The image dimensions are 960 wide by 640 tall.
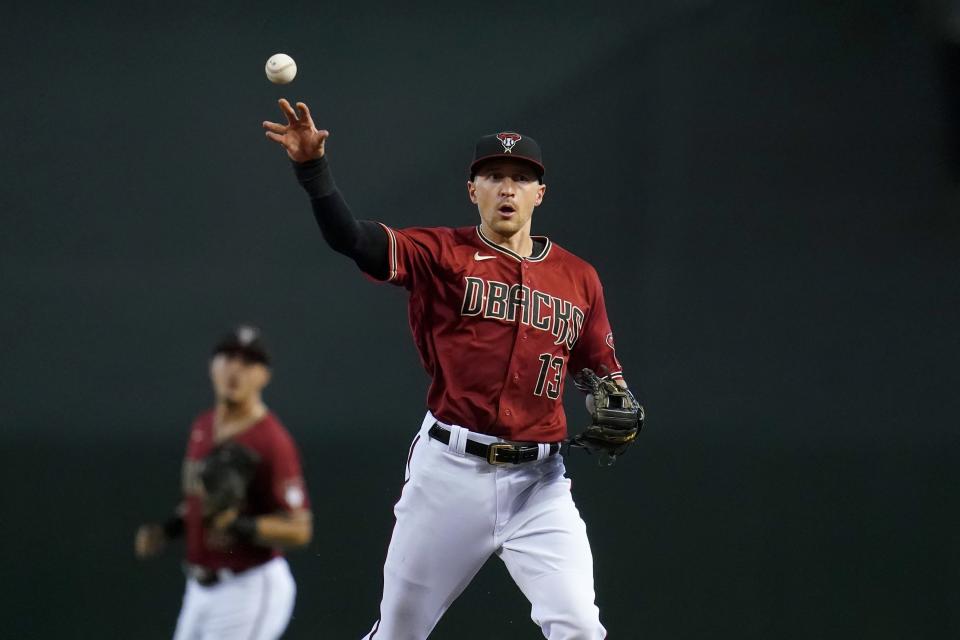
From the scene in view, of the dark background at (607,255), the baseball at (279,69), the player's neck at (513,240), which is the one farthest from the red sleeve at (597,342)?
the baseball at (279,69)

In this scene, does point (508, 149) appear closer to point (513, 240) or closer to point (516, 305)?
point (513, 240)

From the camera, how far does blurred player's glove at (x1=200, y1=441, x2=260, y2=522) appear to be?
1811mm

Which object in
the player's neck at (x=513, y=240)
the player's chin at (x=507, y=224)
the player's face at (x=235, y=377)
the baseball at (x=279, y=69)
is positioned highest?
the baseball at (x=279, y=69)

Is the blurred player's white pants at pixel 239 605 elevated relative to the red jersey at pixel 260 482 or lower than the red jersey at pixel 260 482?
lower

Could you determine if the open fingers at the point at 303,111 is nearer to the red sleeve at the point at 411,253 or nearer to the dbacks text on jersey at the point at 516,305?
the red sleeve at the point at 411,253

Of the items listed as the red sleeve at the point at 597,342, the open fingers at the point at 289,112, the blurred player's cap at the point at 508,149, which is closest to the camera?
the open fingers at the point at 289,112

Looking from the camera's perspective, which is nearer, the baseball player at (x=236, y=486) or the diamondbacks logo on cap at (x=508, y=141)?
the baseball player at (x=236, y=486)

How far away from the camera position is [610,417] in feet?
10.5

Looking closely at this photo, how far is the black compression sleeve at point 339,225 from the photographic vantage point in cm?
260

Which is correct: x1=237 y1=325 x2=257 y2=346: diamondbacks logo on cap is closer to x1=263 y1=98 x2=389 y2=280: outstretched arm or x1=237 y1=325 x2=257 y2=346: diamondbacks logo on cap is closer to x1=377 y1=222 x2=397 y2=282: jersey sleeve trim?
x1=263 y1=98 x2=389 y2=280: outstretched arm

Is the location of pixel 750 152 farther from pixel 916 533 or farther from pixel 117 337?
pixel 117 337

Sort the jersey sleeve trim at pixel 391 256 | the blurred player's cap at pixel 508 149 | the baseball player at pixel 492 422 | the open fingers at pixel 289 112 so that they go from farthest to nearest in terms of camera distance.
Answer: the blurred player's cap at pixel 508 149
the baseball player at pixel 492 422
the jersey sleeve trim at pixel 391 256
the open fingers at pixel 289 112

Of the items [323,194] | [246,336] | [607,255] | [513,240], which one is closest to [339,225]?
[323,194]

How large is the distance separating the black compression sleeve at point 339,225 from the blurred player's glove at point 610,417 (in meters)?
0.70
